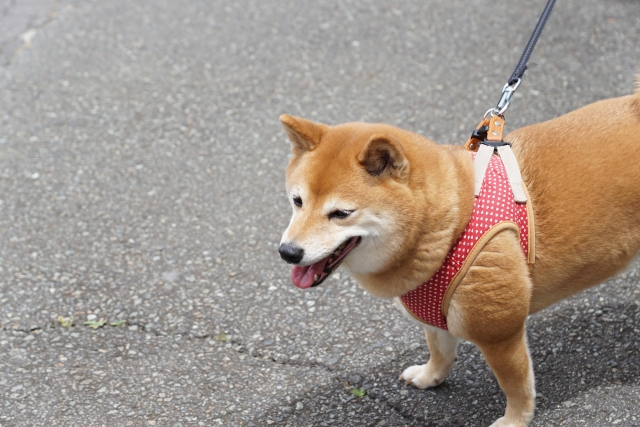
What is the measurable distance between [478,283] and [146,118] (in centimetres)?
351

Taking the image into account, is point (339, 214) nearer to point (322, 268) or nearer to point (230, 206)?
point (322, 268)

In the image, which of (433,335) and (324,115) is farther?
(324,115)

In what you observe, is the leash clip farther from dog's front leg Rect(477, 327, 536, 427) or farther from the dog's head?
dog's front leg Rect(477, 327, 536, 427)

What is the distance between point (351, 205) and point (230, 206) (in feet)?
6.98

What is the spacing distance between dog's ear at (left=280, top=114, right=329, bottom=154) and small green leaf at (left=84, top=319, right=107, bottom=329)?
1612 mm

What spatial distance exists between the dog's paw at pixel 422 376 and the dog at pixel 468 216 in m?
0.43

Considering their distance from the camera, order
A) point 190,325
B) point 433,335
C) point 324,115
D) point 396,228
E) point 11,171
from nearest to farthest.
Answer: point 396,228 < point 433,335 < point 190,325 < point 11,171 < point 324,115

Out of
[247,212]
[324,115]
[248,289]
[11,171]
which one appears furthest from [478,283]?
[11,171]

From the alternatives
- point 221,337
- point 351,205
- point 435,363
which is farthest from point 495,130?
point 221,337

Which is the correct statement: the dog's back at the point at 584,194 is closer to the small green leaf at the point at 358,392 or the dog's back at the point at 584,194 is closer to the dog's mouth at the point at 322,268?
the dog's mouth at the point at 322,268

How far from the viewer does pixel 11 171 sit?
4.73m

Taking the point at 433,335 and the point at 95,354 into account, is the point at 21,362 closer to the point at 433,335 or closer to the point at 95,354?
the point at 95,354

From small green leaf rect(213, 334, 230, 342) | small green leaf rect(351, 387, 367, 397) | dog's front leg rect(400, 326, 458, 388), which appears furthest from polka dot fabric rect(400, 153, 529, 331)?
small green leaf rect(213, 334, 230, 342)

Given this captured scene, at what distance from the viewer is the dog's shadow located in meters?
2.97
